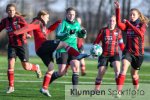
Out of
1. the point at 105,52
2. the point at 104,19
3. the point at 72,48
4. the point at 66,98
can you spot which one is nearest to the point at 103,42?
the point at 105,52

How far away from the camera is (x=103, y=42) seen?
521 inches

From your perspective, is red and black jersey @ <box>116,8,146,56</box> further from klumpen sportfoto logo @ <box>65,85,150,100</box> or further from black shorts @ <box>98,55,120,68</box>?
klumpen sportfoto logo @ <box>65,85,150,100</box>

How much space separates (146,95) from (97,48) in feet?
5.08

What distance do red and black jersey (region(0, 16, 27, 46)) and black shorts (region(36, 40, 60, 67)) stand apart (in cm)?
77

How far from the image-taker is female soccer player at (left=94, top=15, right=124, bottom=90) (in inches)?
508

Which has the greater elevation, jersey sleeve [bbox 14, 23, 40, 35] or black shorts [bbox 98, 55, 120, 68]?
jersey sleeve [bbox 14, 23, 40, 35]

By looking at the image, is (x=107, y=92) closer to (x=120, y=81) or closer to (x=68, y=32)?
(x=120, y=81)

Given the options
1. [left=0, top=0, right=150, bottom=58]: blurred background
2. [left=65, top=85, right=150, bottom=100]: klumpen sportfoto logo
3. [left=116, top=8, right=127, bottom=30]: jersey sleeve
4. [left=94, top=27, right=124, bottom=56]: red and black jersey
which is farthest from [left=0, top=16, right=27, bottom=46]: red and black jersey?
[left=0, top=0, right=150, bottom=58]: blurred background

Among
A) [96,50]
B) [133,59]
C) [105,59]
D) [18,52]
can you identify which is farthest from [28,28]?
[133,59]

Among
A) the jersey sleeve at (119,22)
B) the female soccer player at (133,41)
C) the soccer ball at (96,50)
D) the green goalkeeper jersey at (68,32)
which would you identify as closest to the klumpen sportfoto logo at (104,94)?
the female soccer player at (133,41)

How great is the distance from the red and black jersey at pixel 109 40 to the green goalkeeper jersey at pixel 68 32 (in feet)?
2.36

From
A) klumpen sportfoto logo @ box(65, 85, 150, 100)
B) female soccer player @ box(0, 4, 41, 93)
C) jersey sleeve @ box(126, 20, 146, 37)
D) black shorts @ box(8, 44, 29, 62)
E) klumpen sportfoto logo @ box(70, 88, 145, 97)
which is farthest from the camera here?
black shorts @ box(8, 44, 29, 62)

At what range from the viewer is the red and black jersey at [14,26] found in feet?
42.0

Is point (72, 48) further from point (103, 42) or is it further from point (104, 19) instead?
point (104, 19)
